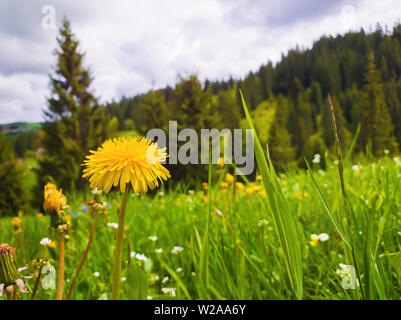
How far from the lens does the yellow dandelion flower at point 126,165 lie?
25 centimetres

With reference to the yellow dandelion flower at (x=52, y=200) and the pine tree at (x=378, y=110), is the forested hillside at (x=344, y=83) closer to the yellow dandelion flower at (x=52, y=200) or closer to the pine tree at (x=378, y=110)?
the pine tree at (x=378, y=110)

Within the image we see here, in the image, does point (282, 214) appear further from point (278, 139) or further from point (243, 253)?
point (278, 139)

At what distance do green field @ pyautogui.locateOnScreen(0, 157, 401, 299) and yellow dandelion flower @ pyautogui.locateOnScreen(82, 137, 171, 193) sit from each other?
0.12 meters

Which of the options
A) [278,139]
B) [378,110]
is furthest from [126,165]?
[278,139]

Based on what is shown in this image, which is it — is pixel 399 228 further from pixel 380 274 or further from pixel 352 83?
pixel 352 83

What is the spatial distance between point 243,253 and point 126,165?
0.34 m

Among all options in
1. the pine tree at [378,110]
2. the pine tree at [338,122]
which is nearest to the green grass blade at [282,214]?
the pine tree at [338,122]

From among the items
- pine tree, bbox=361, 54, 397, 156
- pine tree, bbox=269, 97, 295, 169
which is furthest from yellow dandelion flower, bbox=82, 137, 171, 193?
pine tree, bbox=361, 54, 397, 156

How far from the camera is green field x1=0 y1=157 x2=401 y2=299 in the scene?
0.49 m

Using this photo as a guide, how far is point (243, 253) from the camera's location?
1.66ft

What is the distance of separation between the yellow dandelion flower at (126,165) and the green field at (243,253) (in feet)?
0.40

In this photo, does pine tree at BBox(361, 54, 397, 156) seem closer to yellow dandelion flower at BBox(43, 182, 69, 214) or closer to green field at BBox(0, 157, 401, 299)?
green field at BBox(0, 157, 401, 299)
